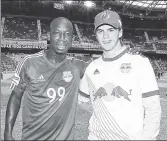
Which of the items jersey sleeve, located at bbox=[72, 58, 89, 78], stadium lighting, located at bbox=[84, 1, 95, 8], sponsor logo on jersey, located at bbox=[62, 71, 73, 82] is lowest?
sponsor logo on jersey, located at bbox=[62, 71, 73, 82]

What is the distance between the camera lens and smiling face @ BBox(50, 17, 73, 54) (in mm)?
2744

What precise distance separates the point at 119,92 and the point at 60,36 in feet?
2.94

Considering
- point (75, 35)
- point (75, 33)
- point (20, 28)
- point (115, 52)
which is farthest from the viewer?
point (75, 33)

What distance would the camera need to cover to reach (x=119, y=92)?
2.43 metres

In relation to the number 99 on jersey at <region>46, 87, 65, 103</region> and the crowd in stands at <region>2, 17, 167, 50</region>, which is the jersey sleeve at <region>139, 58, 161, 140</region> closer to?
the number 99 on jersey at <region>46, 87, 65, 103</region>

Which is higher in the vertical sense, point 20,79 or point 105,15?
point 105,15

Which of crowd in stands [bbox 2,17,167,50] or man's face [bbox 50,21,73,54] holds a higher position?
crowd in stands [bbox 2,17,167,50]

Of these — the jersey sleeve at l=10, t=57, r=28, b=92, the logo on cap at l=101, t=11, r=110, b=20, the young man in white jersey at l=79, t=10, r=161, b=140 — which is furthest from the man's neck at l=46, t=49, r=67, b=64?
the logo on cap at l=101, t=11, r=110, b=20

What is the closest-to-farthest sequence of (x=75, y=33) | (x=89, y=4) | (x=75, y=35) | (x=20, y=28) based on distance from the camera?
(x=20, y=28) → (x=89, y=4) → (x=75, y=35) → (x=75, y=33)

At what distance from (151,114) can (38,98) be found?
3.89ft

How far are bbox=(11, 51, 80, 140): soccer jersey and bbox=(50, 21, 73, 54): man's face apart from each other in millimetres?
206

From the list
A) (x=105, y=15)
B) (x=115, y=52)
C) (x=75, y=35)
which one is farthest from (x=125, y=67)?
(x=75, y=35)

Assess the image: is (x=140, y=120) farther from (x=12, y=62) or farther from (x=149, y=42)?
(x=149, y=42)

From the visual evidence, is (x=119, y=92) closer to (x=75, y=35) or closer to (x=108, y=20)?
(x=108, y=20)
